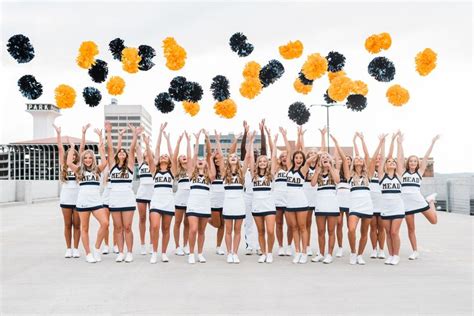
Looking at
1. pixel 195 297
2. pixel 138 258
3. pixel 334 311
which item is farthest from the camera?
pixel 138 258

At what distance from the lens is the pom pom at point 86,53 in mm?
9961

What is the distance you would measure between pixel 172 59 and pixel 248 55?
1.59 metres

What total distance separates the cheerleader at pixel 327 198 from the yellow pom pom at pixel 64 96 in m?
4.69

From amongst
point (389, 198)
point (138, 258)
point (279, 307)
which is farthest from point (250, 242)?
point (279, 307)

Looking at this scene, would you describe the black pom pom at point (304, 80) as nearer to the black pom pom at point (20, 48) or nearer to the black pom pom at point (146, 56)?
the black pom pom at point (146, 56)

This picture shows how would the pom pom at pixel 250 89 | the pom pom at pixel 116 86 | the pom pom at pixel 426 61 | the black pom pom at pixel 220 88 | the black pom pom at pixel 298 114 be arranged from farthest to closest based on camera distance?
the black pom pom at pixel 298 114
the pom pom at pixel 250 89
the black pom pom at pixel 220 88
the pom pom at pixel 116 86
the pom pom at pixel 426 61

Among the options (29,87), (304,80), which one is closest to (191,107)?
(304,80)

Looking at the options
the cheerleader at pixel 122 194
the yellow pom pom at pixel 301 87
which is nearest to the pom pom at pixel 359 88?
the yellow pom pom at pixel 301 87

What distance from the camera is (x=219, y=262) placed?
30.1 ft

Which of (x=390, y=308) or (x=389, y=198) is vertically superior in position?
(x=389, y=198)

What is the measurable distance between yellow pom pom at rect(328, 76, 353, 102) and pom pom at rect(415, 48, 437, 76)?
1325 millimetres

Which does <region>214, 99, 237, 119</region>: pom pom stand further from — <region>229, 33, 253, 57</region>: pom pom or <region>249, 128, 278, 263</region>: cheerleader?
<region>249, 128, 278, 263</region>: cheerleader

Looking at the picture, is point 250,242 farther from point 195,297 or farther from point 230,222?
point 195,297

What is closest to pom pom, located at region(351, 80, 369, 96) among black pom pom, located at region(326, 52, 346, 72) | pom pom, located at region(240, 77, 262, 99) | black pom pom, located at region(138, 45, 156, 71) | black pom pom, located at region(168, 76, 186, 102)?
black pom pom, located at region(326, 52, 346, 72)
